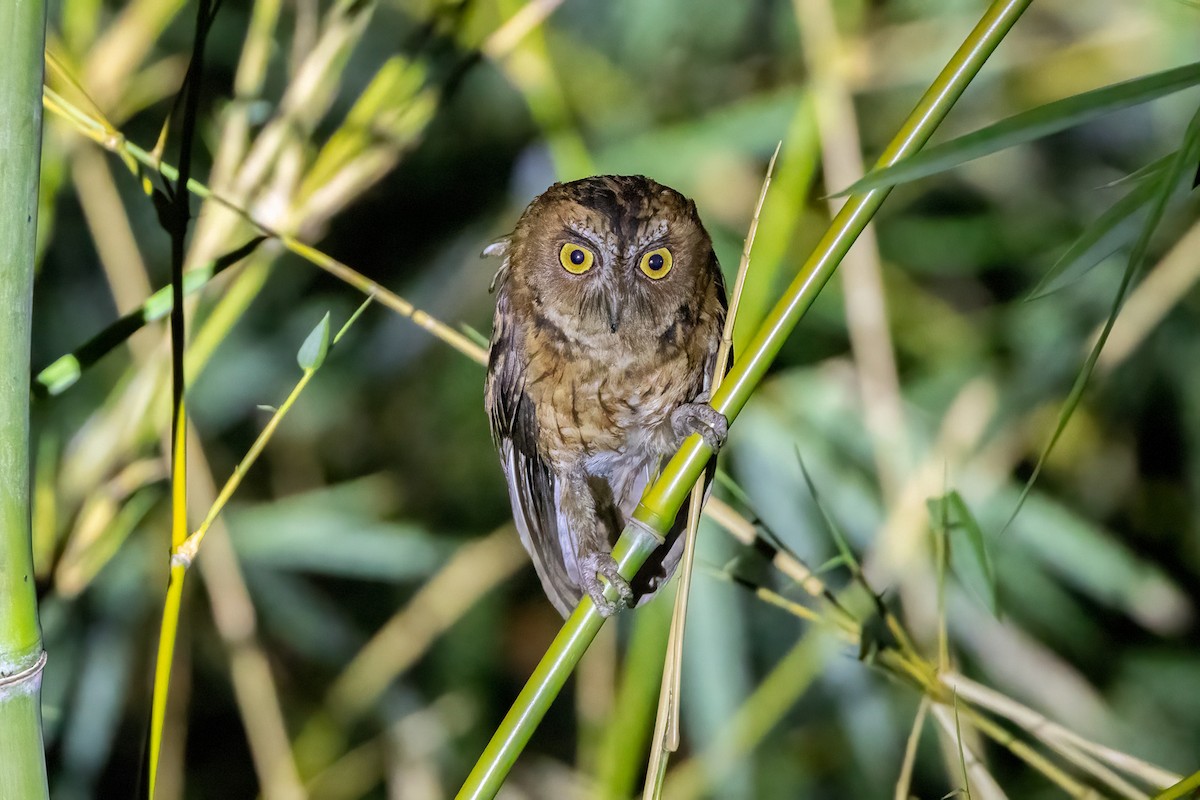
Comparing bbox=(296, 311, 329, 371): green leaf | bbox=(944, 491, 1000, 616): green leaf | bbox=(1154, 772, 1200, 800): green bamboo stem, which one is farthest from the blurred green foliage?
bbox=(1154, 772, 1200, 800): green bamboo stem

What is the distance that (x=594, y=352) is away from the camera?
1316 mm

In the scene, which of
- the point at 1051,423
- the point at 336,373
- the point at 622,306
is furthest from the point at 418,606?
the point at 1051,423

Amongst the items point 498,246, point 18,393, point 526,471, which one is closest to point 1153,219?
point 18,393

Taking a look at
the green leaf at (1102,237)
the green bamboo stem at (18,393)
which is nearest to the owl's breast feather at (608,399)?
the green leaf at (1102,237)

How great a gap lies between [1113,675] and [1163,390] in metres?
0.60

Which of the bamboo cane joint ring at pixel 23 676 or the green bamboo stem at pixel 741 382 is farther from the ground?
the green bamboo stem at pixel 741 382

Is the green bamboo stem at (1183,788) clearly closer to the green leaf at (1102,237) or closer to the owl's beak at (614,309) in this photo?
the green leaf at (1102,237)

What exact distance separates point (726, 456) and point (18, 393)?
1354 mm

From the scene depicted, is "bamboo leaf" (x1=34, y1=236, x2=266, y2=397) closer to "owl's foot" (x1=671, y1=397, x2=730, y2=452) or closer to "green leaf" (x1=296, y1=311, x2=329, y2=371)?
"green leaf" (x1=296, y1=311, x2=329, y2=371)

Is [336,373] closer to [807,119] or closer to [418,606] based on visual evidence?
[418,606]

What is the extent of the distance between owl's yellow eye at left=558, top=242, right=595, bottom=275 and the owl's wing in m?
0.16

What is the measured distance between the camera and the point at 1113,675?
2.05 metres

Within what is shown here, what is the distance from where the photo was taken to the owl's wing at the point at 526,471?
1.35 meters

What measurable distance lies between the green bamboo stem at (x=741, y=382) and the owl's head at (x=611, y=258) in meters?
0.45
